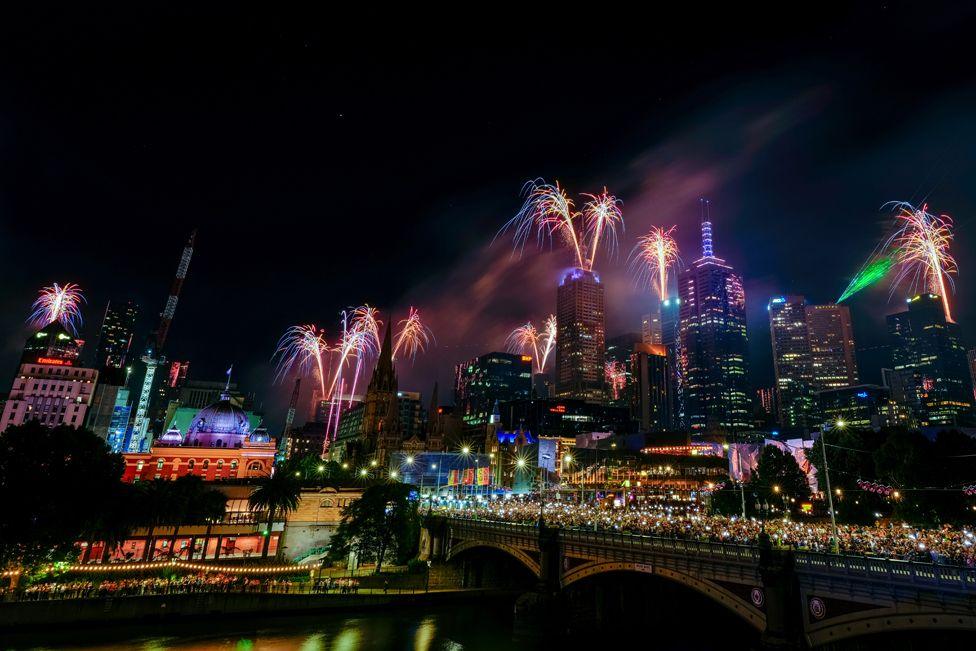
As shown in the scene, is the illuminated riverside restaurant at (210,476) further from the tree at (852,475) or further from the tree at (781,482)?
the tree at (852,475)

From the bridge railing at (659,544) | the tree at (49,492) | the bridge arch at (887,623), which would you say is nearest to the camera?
the bridge arch at (887,623)

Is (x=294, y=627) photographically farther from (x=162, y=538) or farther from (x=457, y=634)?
(x=162, y=538)

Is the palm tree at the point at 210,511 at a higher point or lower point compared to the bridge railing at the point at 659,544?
lower

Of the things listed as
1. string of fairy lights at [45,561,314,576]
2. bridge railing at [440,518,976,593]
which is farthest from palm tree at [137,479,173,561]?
bridge railing at [440,518,976,593]

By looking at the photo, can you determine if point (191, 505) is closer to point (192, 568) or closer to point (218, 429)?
point (192, 568)

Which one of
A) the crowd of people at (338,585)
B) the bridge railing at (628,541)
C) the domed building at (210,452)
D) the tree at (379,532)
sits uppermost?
the domed building at (210,452)

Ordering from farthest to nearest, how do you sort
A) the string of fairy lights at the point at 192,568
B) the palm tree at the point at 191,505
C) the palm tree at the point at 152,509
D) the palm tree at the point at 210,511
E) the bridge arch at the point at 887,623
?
the palm tree at the point at 210,511
the palm tree at the point at 191,505
the palm tree at the point at 152,509
the string of fairy lights at the point at 192,568
the bridge arch at the point at 887,623

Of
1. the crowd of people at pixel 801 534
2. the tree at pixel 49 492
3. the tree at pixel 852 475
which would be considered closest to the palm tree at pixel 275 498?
the tree at pixel 49 492

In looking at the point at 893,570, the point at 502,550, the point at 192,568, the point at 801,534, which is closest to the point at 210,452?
the point at 192,568
